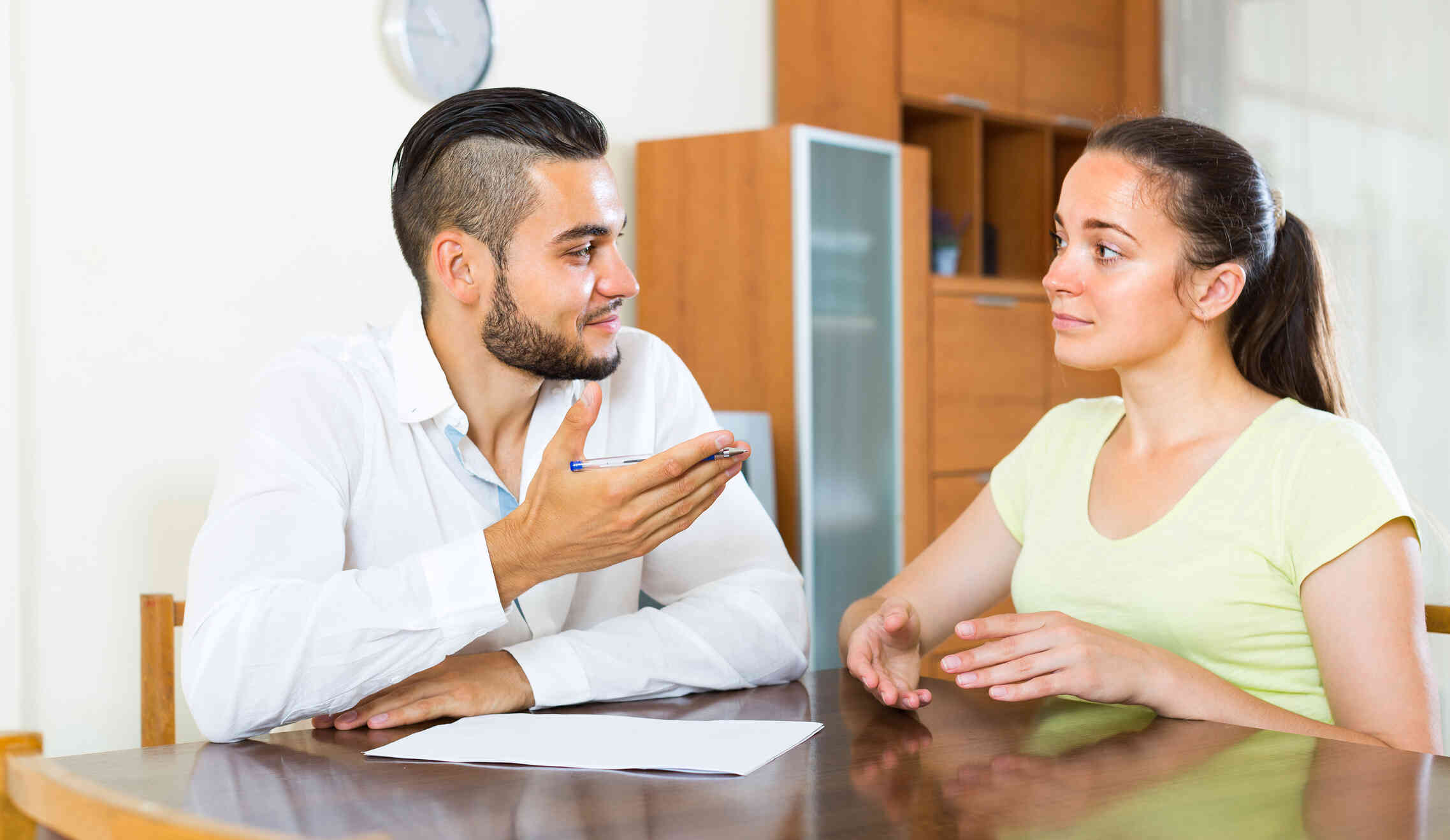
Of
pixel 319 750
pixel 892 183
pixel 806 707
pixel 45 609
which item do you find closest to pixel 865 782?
pixel 806 707

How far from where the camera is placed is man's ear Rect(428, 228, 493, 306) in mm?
1726

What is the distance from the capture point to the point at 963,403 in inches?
149

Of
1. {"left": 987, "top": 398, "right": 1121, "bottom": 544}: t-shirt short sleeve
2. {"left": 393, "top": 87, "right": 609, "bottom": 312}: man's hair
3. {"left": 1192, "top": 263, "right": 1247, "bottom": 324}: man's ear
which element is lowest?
{"left": 987, "top": 398, "right": 1121, "bottom": 544}: t-shirt short sleeve

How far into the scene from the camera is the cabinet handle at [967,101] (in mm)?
3928

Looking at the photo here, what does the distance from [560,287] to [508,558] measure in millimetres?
474

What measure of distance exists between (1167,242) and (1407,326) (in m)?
2.81

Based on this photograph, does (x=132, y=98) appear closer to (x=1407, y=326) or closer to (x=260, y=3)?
(x=260, y=3)

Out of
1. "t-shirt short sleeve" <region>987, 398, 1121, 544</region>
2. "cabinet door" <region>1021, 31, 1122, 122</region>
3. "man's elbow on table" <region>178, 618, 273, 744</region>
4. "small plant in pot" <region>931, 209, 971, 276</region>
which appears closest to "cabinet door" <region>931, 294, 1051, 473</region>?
"small plant in pot" <region>931, 209, 971, 276</region>

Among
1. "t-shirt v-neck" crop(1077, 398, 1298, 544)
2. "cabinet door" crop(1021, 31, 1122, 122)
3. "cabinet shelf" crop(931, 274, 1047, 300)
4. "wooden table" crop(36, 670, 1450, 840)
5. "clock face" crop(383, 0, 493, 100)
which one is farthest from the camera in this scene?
"cabinet door" crop(1021, 31, 1122, 122)

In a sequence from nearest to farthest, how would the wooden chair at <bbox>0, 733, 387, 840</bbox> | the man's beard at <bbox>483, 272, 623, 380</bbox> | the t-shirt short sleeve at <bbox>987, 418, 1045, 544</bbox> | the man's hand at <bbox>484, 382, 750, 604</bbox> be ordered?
the wooden chair at <bbox>0, 733, 387, 840</bbox>, the man's hand at <bbox>484, 382, 750, 604</bbox>, the man's beard at <bbox>483, 272, 623, 380</bbox>, the t-shirt short sleeve at <bbox>987, 418, 1045, 544</bbox>

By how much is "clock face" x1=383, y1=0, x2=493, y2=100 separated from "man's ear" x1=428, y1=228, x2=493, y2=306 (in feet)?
4.72

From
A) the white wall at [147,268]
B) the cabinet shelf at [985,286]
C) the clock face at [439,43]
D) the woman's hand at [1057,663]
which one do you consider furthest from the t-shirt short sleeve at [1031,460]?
the cabinet shelf at [985,286]

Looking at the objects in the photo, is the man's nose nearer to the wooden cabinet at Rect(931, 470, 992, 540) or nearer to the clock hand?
the clock hand

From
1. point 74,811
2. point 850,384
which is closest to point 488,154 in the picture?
point 74,811
